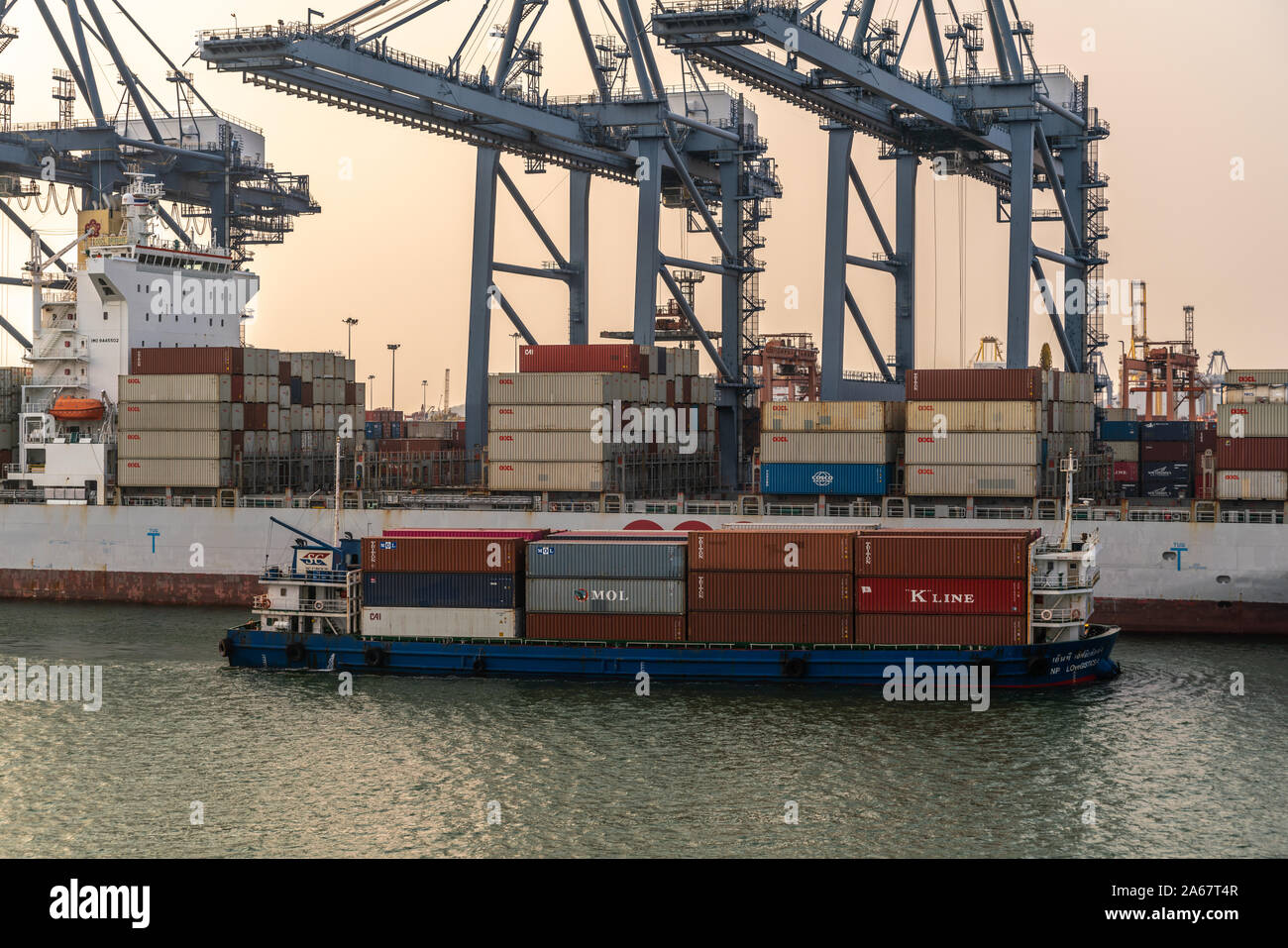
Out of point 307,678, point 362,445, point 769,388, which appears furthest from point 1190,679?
point 362,445

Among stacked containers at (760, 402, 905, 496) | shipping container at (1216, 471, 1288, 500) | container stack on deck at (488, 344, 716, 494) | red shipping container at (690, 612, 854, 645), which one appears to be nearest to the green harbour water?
red shipping container at (690, 612, 854, 645)

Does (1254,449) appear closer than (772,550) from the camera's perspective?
No

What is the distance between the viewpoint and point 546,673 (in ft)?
129

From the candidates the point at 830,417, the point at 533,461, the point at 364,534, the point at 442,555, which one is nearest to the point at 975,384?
the point at 830,417

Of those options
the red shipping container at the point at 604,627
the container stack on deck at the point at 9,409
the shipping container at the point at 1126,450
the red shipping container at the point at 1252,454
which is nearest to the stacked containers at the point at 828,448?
the red shipping container at the point at 1252,454

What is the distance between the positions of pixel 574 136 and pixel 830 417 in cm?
1599

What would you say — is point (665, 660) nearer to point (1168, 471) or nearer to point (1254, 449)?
point (1254, 449)

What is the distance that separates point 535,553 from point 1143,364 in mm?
58397

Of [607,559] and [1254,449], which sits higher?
[1254,449]

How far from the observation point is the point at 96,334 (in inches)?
2366

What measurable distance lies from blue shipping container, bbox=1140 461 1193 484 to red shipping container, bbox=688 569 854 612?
28.3 m

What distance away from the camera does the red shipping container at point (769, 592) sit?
3838 centimetres

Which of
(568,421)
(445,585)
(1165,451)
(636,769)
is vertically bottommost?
(636,769)

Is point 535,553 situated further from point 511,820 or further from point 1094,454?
point 1094,454
